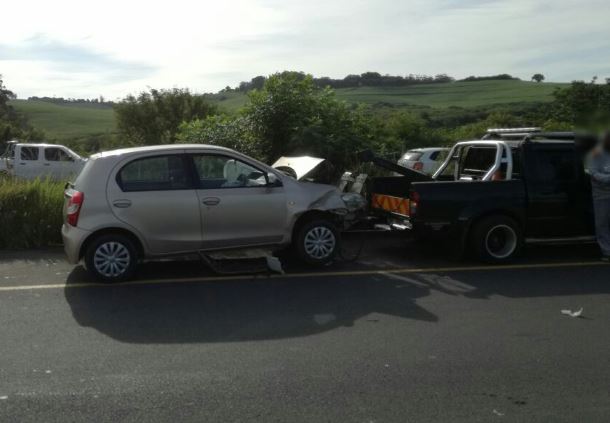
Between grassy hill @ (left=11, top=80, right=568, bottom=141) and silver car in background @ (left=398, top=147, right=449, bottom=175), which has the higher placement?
grassy hill @ (left=11, top=80, right=568, bottom=141)

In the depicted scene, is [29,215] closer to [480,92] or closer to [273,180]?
[273,180]

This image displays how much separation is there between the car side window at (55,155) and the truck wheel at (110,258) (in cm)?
1703

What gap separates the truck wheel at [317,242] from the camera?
8633mm

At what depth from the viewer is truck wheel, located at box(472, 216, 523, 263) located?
8.85 metres

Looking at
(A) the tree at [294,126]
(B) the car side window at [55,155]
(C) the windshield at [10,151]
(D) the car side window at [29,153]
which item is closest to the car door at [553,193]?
(A) the tree at [294,126]

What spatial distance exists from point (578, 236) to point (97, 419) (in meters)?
7.18

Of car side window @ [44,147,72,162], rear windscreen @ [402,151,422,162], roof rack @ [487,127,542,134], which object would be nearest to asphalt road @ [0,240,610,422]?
roof rack @ [487,127,542,134]

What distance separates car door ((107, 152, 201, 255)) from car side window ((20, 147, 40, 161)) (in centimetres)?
1706

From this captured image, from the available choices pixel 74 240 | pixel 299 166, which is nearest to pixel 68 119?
pixel 299 166

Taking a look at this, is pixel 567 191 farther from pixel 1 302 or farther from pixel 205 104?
pixel 205 104

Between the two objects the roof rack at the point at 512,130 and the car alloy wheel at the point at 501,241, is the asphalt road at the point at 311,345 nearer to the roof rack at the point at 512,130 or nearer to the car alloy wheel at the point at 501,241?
the car alloy wheel at the point at 501,241

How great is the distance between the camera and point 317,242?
8680mm

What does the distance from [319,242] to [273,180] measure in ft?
3.29

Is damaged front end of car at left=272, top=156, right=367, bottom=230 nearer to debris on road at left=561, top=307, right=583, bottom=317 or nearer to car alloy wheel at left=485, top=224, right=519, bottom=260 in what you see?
car alloy wheel at left=485, top=224, right=519, bottom=260
